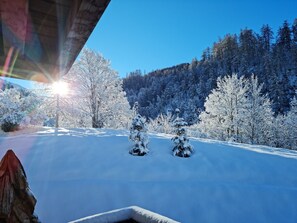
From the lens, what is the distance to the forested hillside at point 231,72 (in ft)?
204

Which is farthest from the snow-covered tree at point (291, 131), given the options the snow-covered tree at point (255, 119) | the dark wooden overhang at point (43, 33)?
the dark wooden overhang at point (43, 33)

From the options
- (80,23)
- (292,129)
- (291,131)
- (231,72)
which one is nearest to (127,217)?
(80,23)

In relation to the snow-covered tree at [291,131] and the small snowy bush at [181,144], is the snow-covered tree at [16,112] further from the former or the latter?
the snow-covered tree at [291,131]

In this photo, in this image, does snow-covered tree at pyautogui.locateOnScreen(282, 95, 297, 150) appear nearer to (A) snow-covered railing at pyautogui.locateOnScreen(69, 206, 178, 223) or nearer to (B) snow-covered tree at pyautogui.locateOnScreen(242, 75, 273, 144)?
(B) snow-covered tree at pyautogui.locateOnScreen(242, 75, 273, 144)

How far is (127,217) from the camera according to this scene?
2.13 metres

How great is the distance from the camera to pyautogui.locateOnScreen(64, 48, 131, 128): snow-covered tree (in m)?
18.9

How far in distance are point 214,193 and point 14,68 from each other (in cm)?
641

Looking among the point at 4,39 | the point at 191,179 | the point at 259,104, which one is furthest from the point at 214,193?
the point at 259,104

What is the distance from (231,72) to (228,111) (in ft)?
195

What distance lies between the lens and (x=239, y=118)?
21.5 meters

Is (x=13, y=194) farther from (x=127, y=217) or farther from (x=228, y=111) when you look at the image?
(x=228, y=111)

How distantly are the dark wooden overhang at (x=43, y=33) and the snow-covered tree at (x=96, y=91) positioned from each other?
16.8 meters

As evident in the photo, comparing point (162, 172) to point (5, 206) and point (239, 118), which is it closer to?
point (5, 206)

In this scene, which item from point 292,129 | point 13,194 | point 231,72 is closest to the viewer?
point 13,194
